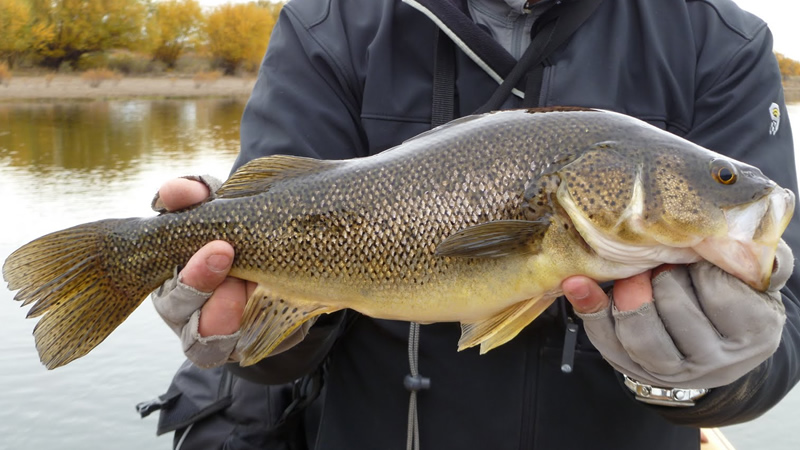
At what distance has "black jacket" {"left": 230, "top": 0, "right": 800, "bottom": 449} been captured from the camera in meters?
2.64

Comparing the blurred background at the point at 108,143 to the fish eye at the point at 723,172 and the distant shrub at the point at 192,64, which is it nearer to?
the distant shrub at the point at 192,64

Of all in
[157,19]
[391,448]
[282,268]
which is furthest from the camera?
[157,19]

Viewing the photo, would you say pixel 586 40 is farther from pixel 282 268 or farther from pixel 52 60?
pixel 52 60

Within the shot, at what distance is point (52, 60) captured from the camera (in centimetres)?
4356

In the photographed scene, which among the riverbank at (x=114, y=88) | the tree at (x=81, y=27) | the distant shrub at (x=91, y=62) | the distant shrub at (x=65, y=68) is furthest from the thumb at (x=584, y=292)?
the tree at (x=81, y=27)

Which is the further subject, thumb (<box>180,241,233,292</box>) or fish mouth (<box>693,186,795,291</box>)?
thumb (<box>180,241,233,292</box>)

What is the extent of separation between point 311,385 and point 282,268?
1074 millimetres

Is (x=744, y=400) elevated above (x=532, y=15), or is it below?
below

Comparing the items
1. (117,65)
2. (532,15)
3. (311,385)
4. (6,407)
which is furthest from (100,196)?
(117,65)

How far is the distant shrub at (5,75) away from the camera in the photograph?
1329 inches

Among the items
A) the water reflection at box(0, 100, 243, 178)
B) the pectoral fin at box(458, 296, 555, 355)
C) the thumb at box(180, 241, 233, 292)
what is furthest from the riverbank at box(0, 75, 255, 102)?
the pectoral fin at box(458, 296, 555, 355)

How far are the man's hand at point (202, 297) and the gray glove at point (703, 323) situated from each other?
108 cm

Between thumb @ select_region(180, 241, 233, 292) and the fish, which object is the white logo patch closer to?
the fish

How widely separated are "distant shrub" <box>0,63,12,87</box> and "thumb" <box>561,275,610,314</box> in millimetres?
36397
